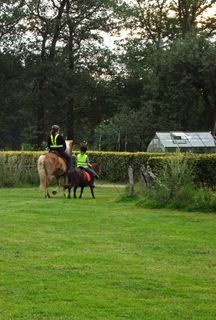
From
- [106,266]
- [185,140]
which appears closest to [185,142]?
[185,140]

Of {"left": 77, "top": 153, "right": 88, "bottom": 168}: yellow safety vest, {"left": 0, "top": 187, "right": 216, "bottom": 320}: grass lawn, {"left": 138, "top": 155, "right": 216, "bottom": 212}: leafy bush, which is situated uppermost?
{"left": 77, "top": 153, "right": 88, "bottom": 168}: yellow safety vest

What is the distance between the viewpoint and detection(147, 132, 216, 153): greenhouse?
35.3 metres

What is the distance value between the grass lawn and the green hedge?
16.8 feet

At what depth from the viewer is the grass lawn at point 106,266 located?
20.9 feet

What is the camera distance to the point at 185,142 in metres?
35.8

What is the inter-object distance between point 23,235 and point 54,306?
4.67 metres

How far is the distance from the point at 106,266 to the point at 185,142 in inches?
1100

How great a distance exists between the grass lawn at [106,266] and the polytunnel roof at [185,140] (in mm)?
21053

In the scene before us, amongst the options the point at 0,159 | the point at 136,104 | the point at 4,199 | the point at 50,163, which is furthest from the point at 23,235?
the point at 136,104

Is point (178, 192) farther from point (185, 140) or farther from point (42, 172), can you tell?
point (185, 140)

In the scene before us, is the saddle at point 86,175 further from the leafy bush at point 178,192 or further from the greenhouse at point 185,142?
the greenhouse at point 185,142

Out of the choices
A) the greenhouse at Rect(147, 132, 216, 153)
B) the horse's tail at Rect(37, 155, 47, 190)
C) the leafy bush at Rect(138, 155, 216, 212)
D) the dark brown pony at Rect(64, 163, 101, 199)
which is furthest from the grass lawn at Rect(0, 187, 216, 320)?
the greenhouse at Rect(147, 132, 216, 153)

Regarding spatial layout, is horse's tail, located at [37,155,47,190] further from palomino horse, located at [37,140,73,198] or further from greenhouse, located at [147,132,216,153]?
greenhouse, located at [147,132,216,153]

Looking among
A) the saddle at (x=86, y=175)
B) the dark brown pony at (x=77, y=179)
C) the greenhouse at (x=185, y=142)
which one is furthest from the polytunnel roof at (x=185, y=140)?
the dark brown pony at (x=77, y=179)
